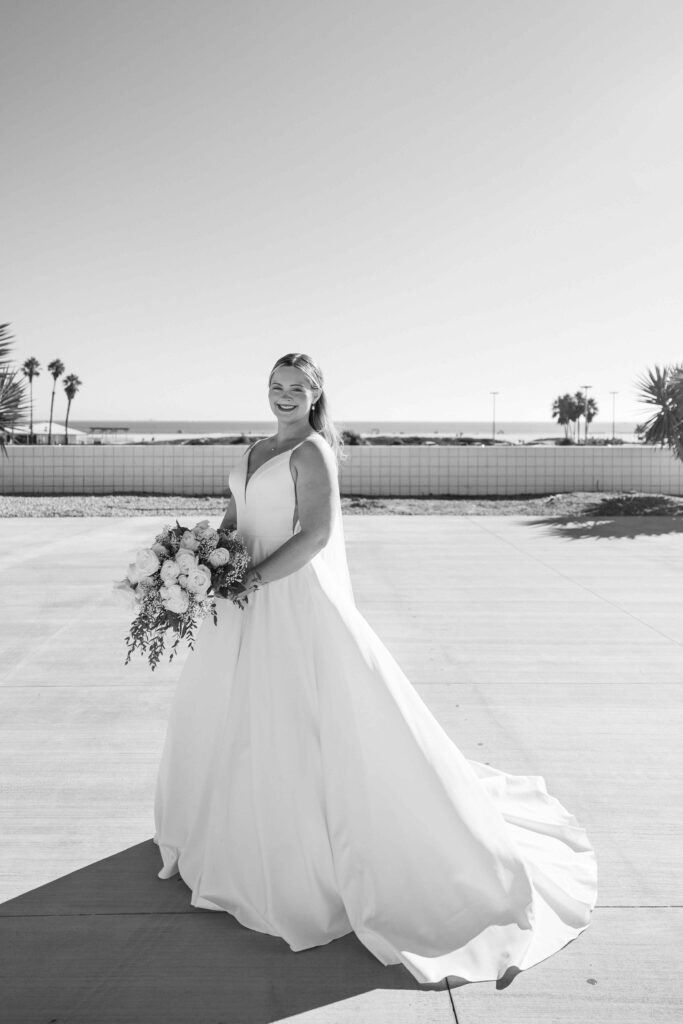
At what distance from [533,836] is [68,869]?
1.65m

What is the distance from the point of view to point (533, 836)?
2.92 m

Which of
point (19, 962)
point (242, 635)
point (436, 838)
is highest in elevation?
point (242, 635)

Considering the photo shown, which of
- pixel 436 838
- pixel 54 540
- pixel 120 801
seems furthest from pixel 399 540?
pixel 436 838

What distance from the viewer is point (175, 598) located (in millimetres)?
2525

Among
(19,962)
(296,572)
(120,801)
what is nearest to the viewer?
(19,962)

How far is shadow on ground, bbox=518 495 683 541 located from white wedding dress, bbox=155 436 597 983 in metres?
8.80

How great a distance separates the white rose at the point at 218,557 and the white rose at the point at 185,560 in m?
0.06

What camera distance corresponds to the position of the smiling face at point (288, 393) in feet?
9.29

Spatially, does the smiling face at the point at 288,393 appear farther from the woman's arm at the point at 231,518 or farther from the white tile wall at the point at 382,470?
the white tile wall at the point at 382,470

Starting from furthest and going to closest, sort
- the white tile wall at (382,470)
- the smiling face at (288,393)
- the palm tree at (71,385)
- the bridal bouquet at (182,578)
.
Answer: the palm tree at (71,385)
the white tile wall at (382,470)
the smiling face at (288,393)
the bridal bouquet at (182,578)

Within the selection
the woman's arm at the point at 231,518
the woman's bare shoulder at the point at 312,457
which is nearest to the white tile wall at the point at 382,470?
the woman's arm at the point at 231,518

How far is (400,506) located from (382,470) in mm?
1783

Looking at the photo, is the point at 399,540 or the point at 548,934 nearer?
the point at 548,934

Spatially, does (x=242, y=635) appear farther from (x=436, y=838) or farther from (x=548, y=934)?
(x=548, y=934)
